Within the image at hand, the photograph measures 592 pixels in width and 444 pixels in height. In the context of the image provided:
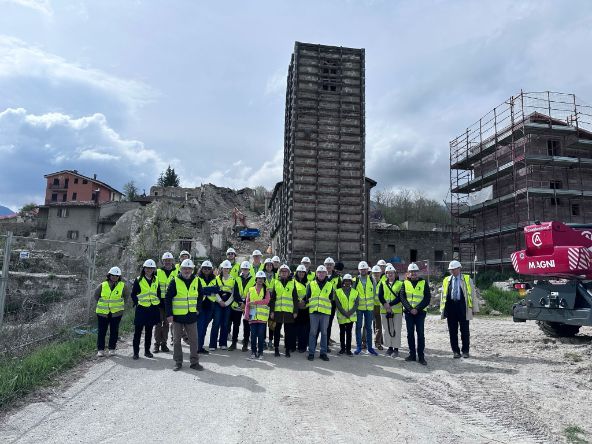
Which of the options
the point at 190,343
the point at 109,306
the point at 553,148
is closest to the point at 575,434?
the point at 190,343

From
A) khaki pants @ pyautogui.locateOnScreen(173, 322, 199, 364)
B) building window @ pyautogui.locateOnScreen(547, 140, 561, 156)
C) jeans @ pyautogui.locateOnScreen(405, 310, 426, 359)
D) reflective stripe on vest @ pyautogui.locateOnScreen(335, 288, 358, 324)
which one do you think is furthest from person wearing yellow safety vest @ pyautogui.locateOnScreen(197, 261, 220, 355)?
building window @ pyautogui.locateOnScreen(547, 140, 561, 156)

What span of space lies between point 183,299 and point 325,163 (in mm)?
16519

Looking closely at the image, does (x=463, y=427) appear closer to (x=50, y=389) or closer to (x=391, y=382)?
(x=391, y=382)

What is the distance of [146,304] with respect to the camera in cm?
800

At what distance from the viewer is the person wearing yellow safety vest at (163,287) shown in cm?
834

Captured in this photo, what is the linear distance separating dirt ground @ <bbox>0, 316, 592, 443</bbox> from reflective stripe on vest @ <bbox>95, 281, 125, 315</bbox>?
89 centimetres

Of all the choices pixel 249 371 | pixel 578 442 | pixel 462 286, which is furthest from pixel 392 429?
pixel 462 286

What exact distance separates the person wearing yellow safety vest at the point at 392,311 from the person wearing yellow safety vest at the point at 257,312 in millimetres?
2525

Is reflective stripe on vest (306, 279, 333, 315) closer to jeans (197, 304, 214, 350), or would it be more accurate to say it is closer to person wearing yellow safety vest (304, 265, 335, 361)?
person wearing yellow safety vest (304, 265, 335, 361)

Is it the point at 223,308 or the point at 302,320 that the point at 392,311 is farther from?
the point at 223,308

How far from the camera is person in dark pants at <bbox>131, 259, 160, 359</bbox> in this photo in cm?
798

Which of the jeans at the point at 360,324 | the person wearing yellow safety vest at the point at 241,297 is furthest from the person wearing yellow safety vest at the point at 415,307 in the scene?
the person wearing yellow safety vest at the point at 241,297

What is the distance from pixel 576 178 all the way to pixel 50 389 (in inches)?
1175

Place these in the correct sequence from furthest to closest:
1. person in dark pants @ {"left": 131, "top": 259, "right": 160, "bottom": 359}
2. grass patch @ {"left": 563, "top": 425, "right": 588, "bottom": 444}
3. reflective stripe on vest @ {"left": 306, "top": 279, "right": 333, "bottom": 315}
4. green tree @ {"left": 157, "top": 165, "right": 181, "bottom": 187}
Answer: green tree @ {"left": 157, "top": 165, "right": 181, "bottom": 187} < reflective stripe on vest @ {"left": 306, "top": 279, "right": 333, "bottom": 315} < person in dark pants @ {"left": 131, "top": 259, "right": 160, "bottom": 359} < grass patch @ {"left": 563, "top": 425, "right": 588, "bottom": 444}
